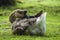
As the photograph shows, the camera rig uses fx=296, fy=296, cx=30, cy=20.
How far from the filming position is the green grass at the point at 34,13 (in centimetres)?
1320

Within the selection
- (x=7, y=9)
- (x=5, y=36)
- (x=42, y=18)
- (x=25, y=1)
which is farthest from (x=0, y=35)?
(x=25, y=1)

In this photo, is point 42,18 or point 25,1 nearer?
point 42,18

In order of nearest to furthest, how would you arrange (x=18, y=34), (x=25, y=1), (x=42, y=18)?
(x=42, y=18), (x=18, y=34), (x=25, y=1)

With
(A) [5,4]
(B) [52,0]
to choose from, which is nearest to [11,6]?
(A) [5,4]

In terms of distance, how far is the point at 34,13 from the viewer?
25.9m

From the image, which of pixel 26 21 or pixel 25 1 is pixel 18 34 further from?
pixel 25 1

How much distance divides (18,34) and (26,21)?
0.71 metres

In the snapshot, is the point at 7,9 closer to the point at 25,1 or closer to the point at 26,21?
the point at 25,1

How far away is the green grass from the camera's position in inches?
520

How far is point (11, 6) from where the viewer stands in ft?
91.5

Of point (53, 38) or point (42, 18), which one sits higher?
point (42, 18)

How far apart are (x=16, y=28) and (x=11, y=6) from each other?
47.5ft

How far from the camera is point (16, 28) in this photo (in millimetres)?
13547

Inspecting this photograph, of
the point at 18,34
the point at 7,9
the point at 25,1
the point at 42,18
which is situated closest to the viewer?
the point at 42,18
